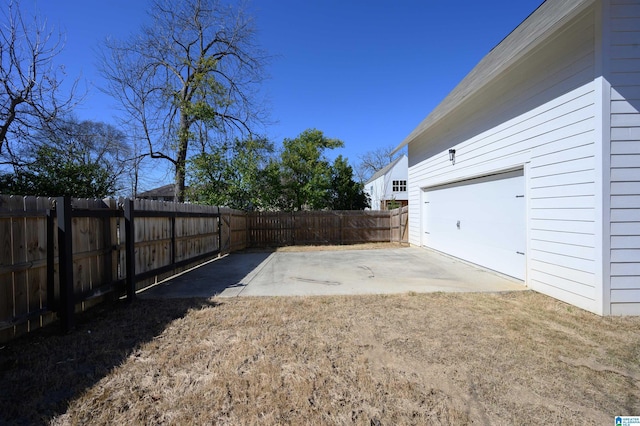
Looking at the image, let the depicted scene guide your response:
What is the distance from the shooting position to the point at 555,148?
4.93 metres

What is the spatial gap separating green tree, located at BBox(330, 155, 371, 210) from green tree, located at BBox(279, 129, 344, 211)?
89.7 inches

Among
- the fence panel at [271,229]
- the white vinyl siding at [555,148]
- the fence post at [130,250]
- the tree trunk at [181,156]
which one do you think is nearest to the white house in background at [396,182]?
the fence panel at [271,229]

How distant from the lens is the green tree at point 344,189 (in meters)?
19.3

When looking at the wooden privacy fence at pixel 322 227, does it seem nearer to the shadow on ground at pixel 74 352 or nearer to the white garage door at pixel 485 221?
the white garage door at pixel 485 221

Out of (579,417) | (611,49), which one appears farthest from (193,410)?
(611,49)

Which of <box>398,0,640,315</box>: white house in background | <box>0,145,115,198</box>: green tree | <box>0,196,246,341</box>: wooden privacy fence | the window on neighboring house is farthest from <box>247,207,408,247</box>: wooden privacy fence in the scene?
the window on neighboring house

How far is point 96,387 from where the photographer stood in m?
2.47

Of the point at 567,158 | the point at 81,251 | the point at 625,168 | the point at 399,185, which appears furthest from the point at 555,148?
the point at 399,185

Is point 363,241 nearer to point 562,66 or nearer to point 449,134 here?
point 449,134

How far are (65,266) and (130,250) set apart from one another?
4.46ft

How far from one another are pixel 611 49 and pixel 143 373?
6.70 meters

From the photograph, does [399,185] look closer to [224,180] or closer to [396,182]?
[396,182]

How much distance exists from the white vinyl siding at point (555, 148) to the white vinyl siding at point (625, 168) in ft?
0.69

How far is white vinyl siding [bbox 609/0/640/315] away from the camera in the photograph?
4086 millimetres
